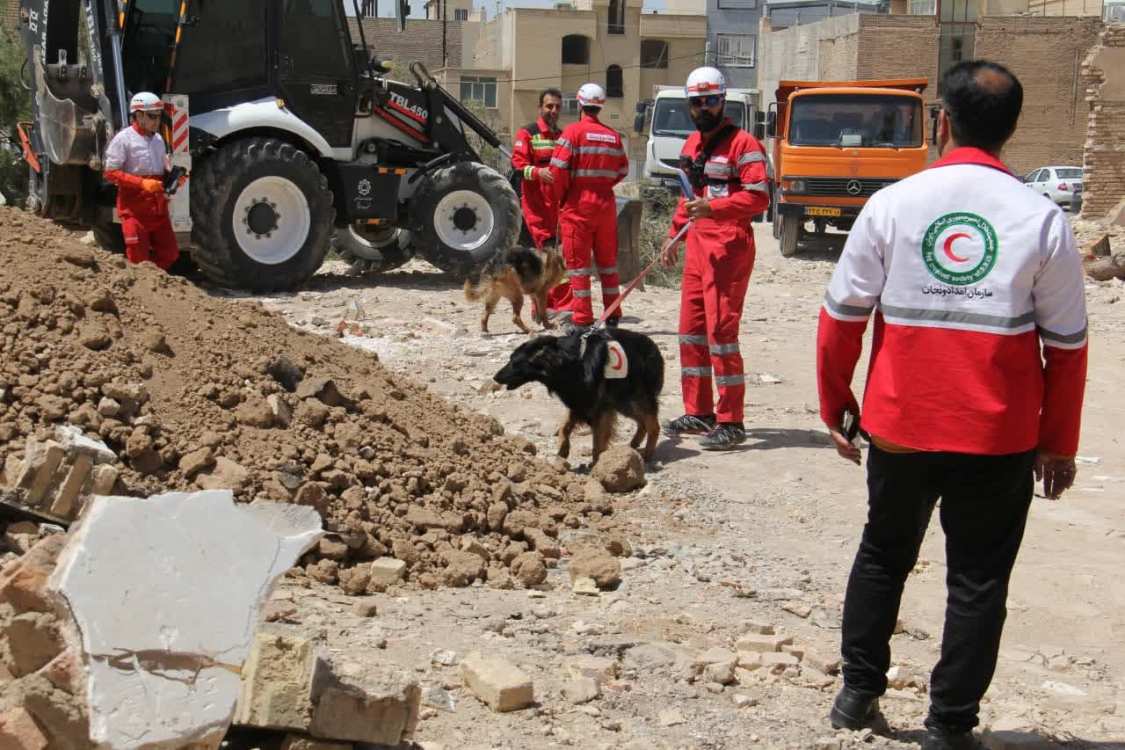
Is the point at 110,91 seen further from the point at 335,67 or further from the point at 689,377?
the point at 689,377

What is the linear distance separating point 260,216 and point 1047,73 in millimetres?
36895

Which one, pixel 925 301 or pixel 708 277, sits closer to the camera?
pixel 925 301

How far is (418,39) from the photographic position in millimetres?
57188

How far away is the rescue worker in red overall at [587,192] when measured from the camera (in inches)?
367

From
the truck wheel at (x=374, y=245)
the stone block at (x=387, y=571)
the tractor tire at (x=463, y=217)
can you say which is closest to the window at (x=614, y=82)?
the truck wheel at (x=374, y=245)

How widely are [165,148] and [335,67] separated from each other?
7.37ft

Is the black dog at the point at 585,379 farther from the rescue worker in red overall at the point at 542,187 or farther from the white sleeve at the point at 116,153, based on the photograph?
the white sleeve at the point at 116,153

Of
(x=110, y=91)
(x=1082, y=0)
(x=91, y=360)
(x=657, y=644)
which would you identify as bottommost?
(x=657, y=644)

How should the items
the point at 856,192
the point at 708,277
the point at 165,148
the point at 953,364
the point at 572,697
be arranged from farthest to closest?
the point at 856,192
the point at 165,148
the point at 708,277
the point at 572,697
the point at 953,364

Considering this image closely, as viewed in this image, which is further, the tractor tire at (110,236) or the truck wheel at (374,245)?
the truck wheel at (374,245)

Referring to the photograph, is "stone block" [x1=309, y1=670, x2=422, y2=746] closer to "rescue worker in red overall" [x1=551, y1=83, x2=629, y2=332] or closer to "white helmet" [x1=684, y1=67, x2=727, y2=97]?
"white helmet" [x1=684, y1=67, x2=727, y2=97]

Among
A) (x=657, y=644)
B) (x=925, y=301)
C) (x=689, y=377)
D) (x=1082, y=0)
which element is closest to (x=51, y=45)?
(x=689, y=377)

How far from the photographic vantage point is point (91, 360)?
202 inches

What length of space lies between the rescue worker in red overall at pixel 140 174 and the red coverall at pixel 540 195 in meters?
2.88
